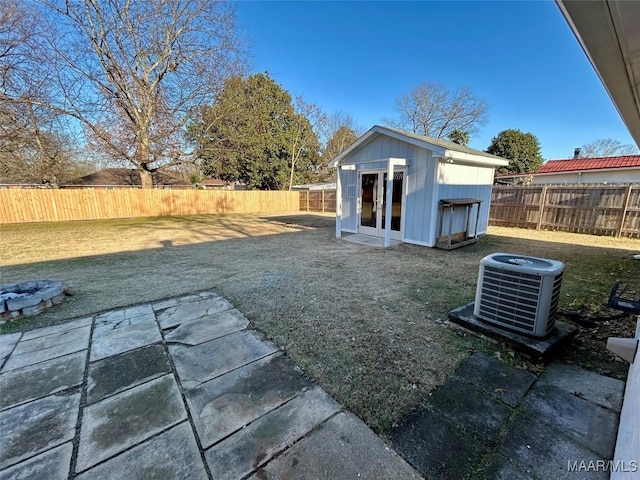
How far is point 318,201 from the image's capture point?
18.0m

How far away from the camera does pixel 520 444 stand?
56.4 inches

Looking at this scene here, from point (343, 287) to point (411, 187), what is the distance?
4.08 meters

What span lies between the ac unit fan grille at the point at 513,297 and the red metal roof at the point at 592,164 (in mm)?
18020

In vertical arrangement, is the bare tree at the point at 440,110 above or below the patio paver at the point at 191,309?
above

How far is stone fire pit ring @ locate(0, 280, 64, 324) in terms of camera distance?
114 inches

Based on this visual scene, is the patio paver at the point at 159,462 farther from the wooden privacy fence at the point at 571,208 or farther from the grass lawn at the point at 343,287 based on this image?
the wooden privacy fence at the point at 571,208

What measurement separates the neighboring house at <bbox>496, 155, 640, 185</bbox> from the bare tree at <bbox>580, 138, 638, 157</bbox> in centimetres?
1207

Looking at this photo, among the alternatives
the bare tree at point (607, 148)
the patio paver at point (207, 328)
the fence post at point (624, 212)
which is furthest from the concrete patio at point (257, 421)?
the bare tree at point (607, 148)

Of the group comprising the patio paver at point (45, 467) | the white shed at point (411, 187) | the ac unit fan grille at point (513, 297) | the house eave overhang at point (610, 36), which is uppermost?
the house eave overhang at point (610, 36)

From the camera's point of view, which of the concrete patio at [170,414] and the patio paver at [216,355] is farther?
the patio paver at [216,355]

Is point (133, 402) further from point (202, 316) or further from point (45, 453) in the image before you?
point (202, 316)

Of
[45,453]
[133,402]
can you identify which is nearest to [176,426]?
[133,402]

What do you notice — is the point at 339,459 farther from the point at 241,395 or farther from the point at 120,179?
the point at 120,179

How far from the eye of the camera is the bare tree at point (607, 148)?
79.4 feet
